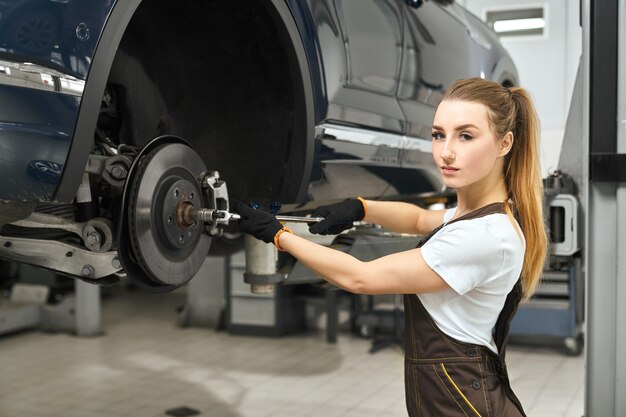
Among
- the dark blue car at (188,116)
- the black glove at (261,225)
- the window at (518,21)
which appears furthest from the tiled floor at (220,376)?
the window at (518,21)

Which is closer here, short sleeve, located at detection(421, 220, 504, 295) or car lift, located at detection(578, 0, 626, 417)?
short sleeve, located at detection(421, 220, 504, 295)

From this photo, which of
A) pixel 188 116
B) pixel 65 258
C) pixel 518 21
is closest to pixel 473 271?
pixel 65 258

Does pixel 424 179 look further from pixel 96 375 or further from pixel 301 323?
pixel 301 323

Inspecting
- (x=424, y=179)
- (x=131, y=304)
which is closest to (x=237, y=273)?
(x=131, y=304)

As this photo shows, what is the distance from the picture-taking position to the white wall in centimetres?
641

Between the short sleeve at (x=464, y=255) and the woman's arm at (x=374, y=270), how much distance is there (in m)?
0.02

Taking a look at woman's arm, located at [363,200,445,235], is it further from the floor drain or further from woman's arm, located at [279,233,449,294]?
the floor drain

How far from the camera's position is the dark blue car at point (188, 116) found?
1325 mm

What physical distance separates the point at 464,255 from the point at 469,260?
0.6 inches

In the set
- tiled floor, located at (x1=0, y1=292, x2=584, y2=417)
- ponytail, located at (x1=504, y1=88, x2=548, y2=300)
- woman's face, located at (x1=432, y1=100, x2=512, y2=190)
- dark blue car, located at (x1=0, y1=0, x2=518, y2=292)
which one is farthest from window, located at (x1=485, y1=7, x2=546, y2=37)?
woman's face, located at (x1=432, y1=100, x2=512, y2=190)

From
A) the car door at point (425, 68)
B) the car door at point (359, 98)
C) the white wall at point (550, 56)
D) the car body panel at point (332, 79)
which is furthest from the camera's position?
the white wall at point (550, 56)

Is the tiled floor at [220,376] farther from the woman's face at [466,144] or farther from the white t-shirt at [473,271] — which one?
the woman's face at [466,144]

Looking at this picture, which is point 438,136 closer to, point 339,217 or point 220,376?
point 339,217

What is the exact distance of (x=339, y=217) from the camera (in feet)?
5.98
